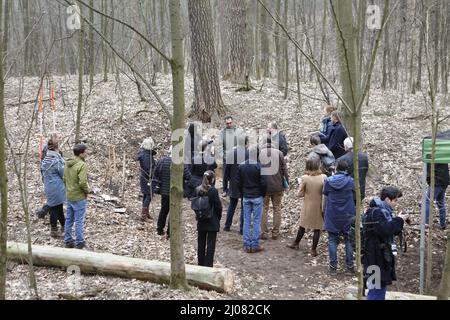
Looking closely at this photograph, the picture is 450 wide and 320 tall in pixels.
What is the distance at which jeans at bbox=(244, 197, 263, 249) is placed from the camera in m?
7.85

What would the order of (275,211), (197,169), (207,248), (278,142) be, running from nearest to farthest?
1. (207,248)
2. (197,169)
3. (275,211)
4. (278,142)

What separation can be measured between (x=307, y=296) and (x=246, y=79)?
10.4m

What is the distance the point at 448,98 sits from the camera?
51.8 ft

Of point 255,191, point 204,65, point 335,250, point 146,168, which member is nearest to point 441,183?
point 335,250

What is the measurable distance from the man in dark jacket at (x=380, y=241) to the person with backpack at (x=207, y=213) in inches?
84.0

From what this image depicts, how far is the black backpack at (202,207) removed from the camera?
646 centimetres

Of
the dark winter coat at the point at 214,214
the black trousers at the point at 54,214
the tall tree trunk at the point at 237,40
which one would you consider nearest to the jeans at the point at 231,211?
the dark winter coat at the point at 214,214

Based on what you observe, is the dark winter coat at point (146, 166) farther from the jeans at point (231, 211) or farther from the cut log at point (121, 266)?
the cut log at point (121, 266)

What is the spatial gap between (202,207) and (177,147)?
5.90ft

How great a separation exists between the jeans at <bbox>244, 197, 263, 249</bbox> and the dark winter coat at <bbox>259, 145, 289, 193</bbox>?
1.43 feet

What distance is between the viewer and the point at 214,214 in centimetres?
664

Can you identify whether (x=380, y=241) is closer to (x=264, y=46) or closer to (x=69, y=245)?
(x=69, y=245)

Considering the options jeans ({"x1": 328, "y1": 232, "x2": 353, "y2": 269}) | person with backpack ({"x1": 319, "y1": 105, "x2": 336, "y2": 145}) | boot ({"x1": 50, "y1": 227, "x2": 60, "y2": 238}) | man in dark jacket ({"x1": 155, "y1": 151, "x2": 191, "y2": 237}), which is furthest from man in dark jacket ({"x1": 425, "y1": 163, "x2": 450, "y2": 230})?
boot ({"x1": 50, "y1": 227, "x2": 60, "y2": 238})
